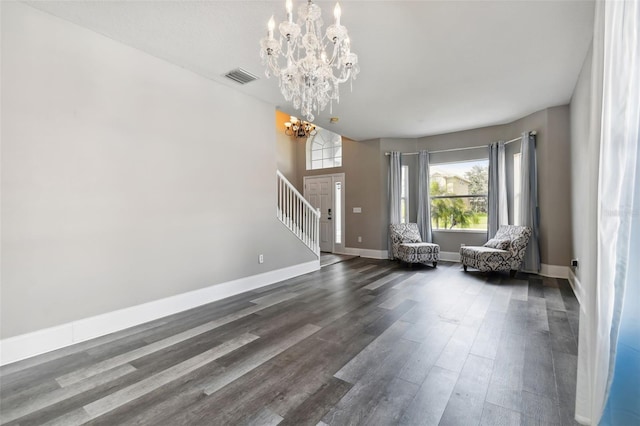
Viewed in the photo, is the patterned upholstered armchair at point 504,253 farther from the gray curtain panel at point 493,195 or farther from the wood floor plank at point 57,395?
the wood floor plank at point 57,395

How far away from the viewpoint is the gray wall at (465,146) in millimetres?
4754

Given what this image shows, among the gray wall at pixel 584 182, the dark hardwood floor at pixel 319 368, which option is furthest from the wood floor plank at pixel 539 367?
the gray wall at pixel 584 182

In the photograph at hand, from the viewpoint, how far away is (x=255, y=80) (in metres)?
3.74

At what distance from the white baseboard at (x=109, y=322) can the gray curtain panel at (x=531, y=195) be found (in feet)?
15.8

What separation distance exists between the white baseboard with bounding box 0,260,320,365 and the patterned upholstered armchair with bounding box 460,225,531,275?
3.84m

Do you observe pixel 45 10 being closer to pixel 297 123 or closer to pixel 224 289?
pixel 224 289

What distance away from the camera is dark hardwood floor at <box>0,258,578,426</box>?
1654 millimetres

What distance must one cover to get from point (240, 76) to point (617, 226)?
3773mm

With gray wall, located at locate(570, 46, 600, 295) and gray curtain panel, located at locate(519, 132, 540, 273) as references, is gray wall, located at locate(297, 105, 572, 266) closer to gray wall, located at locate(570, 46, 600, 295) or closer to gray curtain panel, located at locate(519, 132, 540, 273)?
gray curtain panel, located at locate(519, 132, 540, 273)

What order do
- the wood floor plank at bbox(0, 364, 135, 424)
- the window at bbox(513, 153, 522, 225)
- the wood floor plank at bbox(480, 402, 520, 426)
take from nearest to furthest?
the wood floor plank at bbox(480, 402, 520, 426) < the wood floor plank at bbox(0, 364, 135, 424) < the window at bbox(513, 153, 522, 225)

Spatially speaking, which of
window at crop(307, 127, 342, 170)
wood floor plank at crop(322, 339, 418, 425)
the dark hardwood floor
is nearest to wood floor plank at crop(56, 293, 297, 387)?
the dark hardwood floor

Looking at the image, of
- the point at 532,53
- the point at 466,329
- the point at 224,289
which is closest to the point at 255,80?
the point at 224,289

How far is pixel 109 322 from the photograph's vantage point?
2.80 m

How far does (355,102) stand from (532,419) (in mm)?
4170
